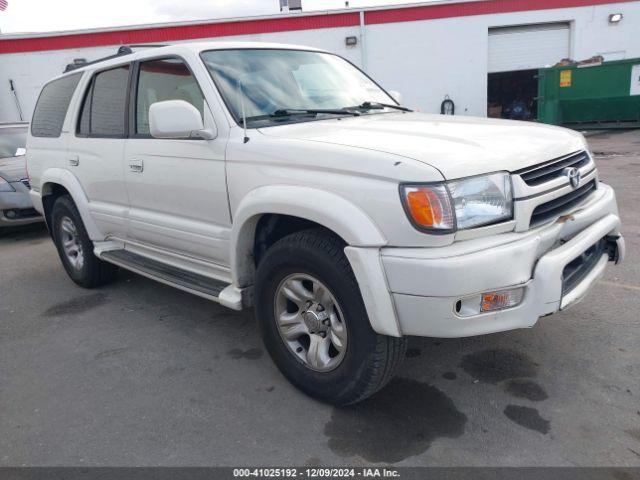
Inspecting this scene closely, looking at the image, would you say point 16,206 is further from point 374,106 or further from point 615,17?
point 615,17

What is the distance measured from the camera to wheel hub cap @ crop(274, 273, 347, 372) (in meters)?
2.57

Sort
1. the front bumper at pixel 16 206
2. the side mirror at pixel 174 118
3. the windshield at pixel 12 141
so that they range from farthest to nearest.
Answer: the windshield at pixel 12 141 < the front bumper at pixel 16 206 < the side mirror at pixel 174 118

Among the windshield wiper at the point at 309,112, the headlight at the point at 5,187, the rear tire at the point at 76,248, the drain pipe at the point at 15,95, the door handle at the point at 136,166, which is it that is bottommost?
the rear tire at the point at 76,248

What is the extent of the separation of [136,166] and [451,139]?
7.31 ft

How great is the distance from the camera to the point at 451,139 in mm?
2529

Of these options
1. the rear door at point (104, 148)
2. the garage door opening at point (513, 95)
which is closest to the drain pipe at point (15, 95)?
the rear door at point (104, 148)

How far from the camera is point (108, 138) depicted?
156 inches

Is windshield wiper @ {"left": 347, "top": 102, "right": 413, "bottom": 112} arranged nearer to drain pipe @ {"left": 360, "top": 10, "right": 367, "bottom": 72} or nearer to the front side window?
the front side window

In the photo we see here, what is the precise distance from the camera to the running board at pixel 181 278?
3.03m

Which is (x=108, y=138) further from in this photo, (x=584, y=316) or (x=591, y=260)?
(x=584, y=316)

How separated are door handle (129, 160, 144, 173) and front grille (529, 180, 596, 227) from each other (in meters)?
2.55

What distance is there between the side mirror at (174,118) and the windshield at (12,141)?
6328 millimetres

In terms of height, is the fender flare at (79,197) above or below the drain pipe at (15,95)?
below

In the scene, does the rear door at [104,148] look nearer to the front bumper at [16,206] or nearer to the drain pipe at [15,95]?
the front bumper at [16,206]
